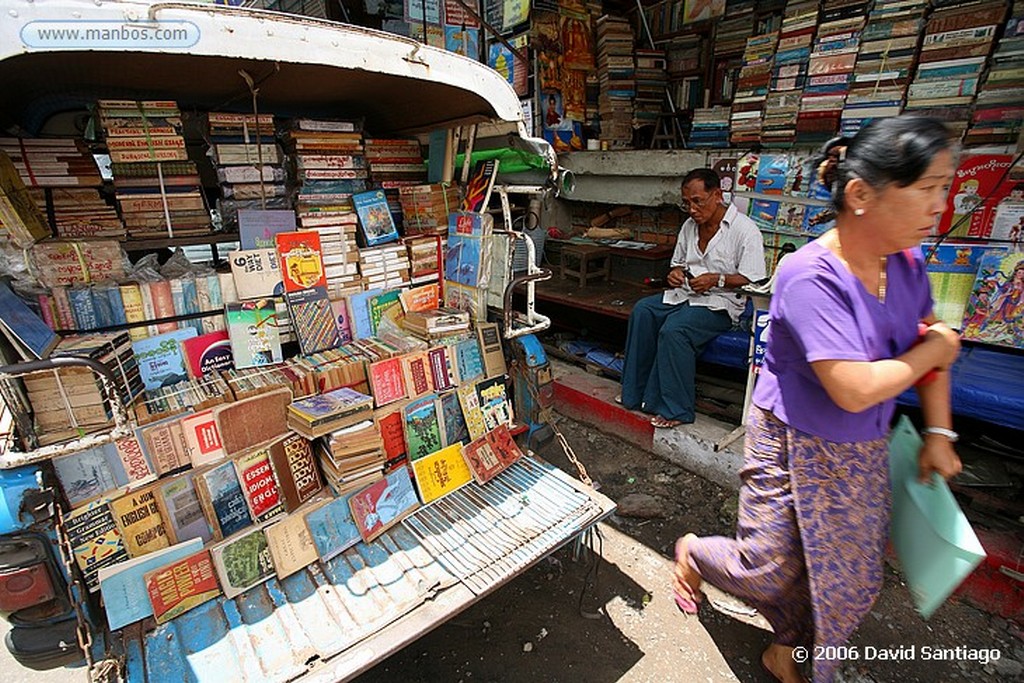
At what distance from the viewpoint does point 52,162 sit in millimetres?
2270

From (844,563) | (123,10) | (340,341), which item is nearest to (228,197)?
(340,341)

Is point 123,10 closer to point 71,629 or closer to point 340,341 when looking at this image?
point 340,341

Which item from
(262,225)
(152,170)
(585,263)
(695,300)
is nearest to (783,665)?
(695,300)

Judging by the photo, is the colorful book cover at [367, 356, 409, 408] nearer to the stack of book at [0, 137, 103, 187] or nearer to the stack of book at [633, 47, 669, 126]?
the stack of book at [0, 137, 103, 187]

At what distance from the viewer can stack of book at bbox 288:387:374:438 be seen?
2.27 metres

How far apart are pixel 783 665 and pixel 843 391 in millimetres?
1420

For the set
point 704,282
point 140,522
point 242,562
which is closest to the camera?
point 140,522

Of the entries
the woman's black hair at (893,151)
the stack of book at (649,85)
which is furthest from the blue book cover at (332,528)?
the stack of book at (649,85)

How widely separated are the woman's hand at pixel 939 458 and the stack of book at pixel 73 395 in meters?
2.95

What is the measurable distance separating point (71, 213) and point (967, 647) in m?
4.59

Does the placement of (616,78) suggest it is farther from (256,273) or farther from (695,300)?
(256,273)

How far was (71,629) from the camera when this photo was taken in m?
1.81

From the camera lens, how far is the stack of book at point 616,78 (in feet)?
19.3

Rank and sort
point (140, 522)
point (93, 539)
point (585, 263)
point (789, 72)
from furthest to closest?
point (585, 263)
point (789, 72)
point (140, 522)
point (93, 539)
